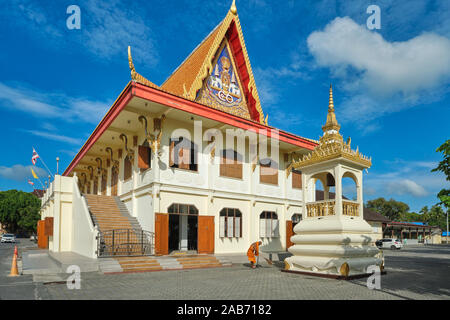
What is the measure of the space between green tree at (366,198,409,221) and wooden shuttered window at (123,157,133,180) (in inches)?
2528

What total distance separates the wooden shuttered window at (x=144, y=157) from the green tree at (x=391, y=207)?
6596 cm

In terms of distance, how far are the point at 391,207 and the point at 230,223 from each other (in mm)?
64502

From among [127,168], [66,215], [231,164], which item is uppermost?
[231,164]

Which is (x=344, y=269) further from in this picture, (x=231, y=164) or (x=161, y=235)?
(x=231, y=164)

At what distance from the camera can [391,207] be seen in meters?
71.5

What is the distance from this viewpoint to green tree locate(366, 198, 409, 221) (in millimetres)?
71312

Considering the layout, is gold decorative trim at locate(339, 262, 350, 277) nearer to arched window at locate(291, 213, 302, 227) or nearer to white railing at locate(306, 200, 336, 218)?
white railing at locate(306, 200, 336, 218)

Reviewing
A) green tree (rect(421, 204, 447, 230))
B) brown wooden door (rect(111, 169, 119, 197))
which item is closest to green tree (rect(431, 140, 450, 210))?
brown wooden door (rect(111, 169, 119, 197))

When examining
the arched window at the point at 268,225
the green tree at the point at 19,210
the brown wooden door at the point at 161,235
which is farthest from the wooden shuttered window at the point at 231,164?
the green tree at the point at 19,210

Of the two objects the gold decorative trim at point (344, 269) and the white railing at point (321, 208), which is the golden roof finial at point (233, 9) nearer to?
the white railing at point (321, 208)

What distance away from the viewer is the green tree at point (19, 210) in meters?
57.4

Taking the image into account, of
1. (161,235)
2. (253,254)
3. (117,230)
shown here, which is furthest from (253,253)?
(117,230)
